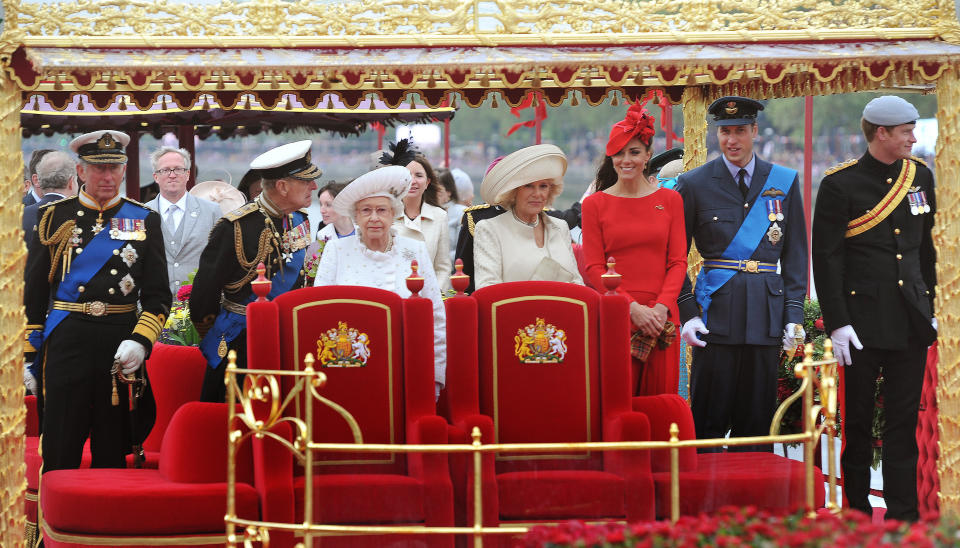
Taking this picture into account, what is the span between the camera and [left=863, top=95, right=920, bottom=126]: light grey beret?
17.6 feet

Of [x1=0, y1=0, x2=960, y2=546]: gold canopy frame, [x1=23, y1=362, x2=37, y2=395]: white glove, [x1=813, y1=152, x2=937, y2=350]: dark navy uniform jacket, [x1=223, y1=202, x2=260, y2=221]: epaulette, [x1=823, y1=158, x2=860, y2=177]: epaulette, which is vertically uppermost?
[x1=0, y1=0, x2=960, y2=546]: gold canopy frame

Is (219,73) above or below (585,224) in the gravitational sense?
above

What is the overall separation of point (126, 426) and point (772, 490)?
281cm

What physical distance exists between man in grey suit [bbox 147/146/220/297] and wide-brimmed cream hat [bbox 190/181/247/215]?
103 cm

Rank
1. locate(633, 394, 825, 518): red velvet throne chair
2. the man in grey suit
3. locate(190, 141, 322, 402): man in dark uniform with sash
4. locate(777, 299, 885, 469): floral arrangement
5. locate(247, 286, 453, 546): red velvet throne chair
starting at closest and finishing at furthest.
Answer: locate(247, 286, 453, 546): red velvet throne chair
locate(633, 394, 825, 518): red velvet throne chair
locate(190, 141, 322, 402): man in dark uniform with sash
locate(777, 299, 885, 469): floral arrangement
the man in grey suit

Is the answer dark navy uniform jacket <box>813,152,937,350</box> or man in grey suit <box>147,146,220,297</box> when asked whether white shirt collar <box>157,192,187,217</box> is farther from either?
dark navy uniform jacket <box>813,152,937,350</box>

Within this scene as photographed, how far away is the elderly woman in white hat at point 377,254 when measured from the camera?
204 inches

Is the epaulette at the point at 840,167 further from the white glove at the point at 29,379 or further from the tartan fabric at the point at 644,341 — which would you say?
the white glove at the point at 29,379

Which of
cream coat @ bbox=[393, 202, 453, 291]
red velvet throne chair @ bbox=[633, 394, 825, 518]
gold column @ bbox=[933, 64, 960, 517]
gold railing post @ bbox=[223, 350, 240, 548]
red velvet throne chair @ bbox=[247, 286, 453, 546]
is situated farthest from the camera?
cream coat @ bbox=[393, 202, 453, 291]

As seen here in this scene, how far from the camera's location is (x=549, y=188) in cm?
555

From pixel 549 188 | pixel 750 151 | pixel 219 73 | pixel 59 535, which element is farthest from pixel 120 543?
pixel 750 151

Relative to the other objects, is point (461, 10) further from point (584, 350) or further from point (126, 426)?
point (126, 426)

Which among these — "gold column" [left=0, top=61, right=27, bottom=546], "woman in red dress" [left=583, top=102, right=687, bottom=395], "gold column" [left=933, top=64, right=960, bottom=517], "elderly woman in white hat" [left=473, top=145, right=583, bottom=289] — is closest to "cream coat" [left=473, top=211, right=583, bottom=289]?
"elderly woman in white hat" [left=473, top=145, right=583, bottom=289]

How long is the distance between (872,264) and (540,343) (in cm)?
170
